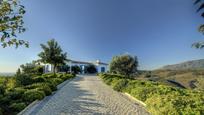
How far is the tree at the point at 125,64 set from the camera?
44.6m

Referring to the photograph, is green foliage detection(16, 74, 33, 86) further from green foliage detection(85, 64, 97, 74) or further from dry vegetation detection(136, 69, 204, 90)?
green foliage detection(85, 64, 97, 74)

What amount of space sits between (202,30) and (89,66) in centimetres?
4957

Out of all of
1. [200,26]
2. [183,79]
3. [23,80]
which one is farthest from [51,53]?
[183,79]

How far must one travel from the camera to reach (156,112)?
11211mm

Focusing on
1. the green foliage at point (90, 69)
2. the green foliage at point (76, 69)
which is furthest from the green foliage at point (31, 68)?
the green foliage at point (90, 69)

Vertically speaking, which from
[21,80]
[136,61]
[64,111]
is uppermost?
[136,61]

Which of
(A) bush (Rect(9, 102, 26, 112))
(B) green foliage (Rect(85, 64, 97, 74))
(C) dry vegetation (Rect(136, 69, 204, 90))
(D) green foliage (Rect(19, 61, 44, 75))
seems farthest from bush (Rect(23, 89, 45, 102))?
(B) green foliage (Rect(85, 64, 97, 74))

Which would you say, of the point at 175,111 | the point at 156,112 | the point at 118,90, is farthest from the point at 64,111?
the point at 118,90

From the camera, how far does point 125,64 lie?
4525cm

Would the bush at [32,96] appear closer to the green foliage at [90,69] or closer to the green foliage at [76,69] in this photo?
the green foliage at [76,69]

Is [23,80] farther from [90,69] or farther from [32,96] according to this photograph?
[90,69]

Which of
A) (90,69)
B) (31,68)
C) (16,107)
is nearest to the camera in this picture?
(16,107)

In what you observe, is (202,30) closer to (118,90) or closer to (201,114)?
(118,90)

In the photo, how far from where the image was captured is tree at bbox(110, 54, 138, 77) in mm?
44625
